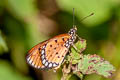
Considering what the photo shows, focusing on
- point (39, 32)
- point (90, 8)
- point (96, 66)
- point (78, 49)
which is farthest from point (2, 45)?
point (96, 66)

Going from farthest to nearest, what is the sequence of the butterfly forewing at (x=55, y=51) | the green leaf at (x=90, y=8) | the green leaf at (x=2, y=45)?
A: the green leaf at (x=2, y=45), the green leaf at (x=90, y=8), the butterfly forewing at (x=55, y=51)

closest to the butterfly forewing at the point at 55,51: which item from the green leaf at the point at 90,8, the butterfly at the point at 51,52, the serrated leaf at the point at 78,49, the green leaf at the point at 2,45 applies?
the butterfly at the point at 51,52

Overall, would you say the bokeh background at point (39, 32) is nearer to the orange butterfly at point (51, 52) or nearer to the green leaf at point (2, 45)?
the green leaf at point (2, 45)

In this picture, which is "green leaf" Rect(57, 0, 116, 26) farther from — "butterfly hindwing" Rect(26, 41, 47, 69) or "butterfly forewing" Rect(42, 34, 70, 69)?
"butterfly hindwing" Rect(26, 41, 47, 69)

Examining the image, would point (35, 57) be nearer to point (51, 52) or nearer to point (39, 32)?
point (51, 52)

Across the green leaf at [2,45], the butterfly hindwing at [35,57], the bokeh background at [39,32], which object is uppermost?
the bokeh background at [39,32]

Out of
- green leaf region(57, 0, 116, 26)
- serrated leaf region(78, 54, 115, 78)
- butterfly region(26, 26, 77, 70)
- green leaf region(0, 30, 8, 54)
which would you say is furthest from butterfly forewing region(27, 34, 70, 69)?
green leaf region(0, 30, 8, 54)

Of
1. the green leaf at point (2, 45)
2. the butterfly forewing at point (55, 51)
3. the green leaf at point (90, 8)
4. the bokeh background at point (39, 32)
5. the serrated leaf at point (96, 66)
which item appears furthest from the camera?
the bokeh background at point (39, 32)

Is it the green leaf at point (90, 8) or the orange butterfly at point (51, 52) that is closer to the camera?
the orange butterfly at point (51, 52)
